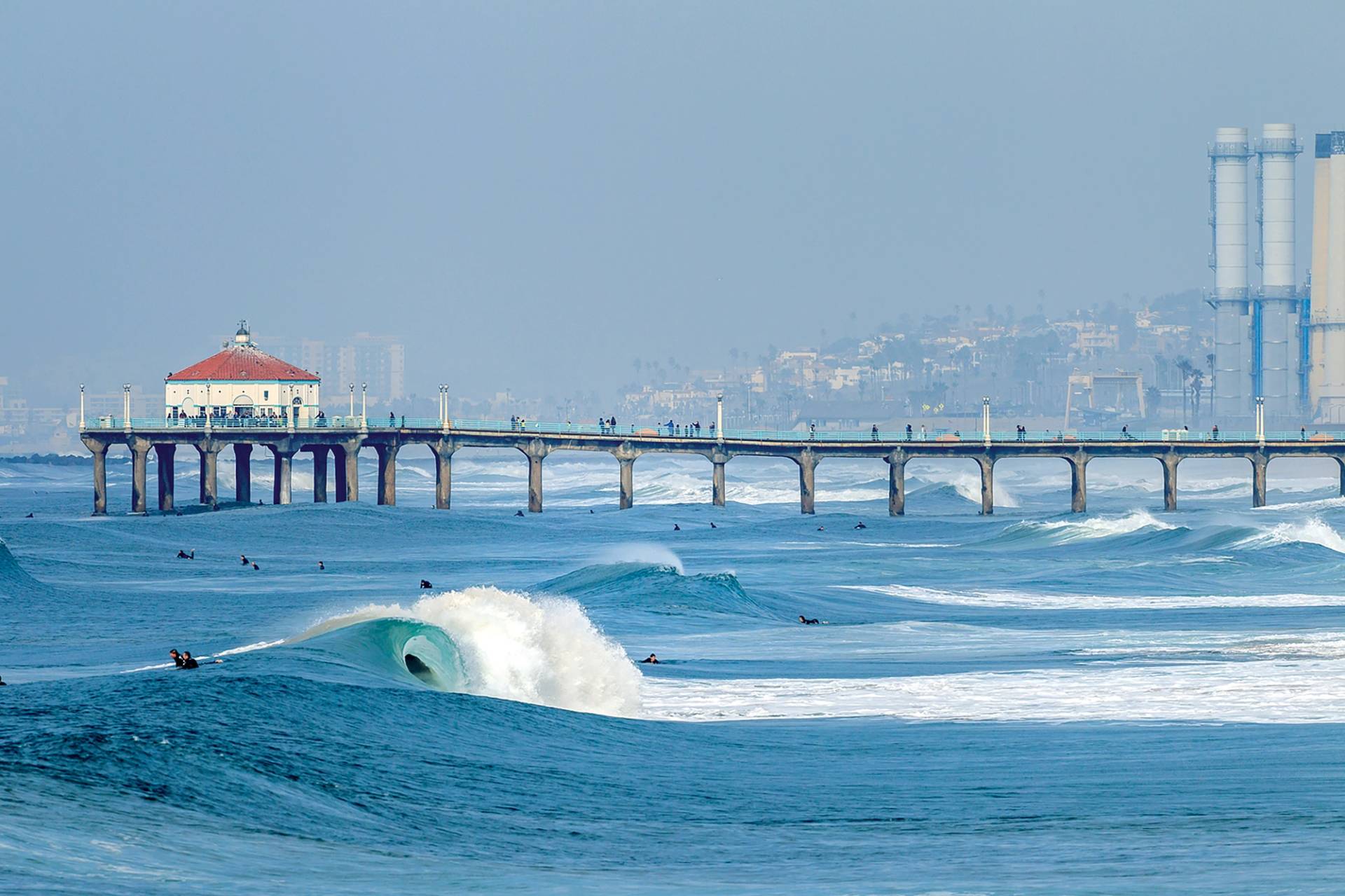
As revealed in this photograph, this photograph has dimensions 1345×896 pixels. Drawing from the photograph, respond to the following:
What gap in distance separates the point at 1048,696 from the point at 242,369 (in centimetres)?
7343

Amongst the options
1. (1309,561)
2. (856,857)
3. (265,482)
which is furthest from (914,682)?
(265,482)

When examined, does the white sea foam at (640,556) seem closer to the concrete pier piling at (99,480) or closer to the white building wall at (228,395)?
the concrete pier piling at (99,480)

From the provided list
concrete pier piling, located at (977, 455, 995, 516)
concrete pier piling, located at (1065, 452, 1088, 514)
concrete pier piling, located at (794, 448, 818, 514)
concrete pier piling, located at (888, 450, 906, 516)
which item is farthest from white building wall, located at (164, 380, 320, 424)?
concrete pier piling, located at (1065, 452, 1088, 514)

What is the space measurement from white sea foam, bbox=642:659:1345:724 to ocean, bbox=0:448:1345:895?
4.1 inches

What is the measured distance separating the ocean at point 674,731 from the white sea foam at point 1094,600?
26cm

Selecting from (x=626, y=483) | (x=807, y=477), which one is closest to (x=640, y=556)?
(x=807, y=477)

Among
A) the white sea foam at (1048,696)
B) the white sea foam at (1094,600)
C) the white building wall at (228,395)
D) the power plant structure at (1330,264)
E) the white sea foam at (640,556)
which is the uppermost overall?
the power plant structure at (1330,264)

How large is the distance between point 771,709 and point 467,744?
584cm

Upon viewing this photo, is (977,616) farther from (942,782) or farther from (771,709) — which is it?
(942,782)

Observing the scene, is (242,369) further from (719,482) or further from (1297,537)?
(1297,537)

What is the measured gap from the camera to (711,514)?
9750cm

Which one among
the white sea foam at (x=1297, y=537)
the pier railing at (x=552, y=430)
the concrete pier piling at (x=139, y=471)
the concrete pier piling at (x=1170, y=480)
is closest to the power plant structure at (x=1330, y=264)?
the pier railing at (x=552, y=430)

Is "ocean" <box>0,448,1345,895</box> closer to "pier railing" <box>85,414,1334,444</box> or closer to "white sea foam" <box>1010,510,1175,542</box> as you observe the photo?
"white sea foam" <box>1010,510,1175,542</box>

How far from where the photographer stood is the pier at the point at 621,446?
9006cm
